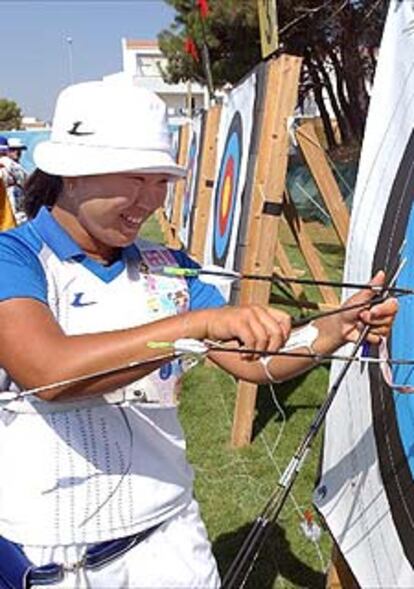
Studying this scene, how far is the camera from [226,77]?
1459cm

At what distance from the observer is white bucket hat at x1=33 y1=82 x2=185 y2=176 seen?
102 cm

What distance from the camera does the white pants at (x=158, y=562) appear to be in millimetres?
1062

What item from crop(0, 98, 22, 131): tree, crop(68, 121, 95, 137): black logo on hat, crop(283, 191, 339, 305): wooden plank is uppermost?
crop(68, 121, 95, 137): black logo on hat

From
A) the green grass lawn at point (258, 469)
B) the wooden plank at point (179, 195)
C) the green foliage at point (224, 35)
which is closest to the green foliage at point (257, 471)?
the green grass lawn at point (258, 469)

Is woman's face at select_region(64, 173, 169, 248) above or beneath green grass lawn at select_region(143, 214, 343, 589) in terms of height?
above

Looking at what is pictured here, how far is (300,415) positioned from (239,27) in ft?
35.5

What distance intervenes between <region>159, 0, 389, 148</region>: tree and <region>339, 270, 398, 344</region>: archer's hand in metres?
9.73

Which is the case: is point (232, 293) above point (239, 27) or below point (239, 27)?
below

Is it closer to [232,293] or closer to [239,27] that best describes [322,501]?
[232,293]

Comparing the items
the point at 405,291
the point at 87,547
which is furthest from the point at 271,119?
the point at 87,547

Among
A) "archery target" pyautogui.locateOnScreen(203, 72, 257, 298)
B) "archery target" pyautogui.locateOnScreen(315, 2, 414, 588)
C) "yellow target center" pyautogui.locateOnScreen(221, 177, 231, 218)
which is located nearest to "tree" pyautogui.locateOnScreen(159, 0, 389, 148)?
"archery target" pyautogui.locateOnScreen(203, 72, 257, 298)

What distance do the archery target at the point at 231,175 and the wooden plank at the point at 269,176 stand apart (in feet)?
1.02

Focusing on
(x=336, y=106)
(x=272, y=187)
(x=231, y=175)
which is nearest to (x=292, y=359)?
(x=272, y=187)

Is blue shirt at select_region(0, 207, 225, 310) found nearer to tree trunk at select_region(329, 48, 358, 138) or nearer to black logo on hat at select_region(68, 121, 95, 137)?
black logo on hat at select_region(68, 121, 95, 137)
